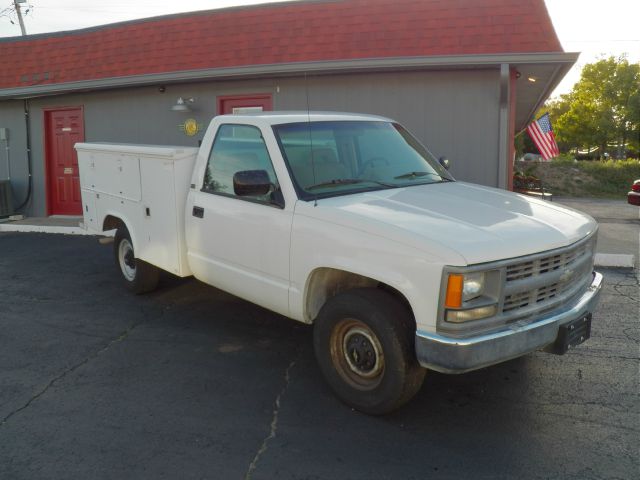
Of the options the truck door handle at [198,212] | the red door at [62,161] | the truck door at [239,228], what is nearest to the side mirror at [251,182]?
the truck door at [239,228]

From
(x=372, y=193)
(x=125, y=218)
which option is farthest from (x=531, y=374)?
(x=125, y=218)

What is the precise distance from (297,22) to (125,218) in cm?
546

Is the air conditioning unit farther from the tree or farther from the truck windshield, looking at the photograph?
the tree

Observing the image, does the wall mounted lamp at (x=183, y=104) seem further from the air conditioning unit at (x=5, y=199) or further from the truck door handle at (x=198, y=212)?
the truck door handle at (x=198, y=212)

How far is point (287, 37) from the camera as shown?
10148mm

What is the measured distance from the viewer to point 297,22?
10.2m

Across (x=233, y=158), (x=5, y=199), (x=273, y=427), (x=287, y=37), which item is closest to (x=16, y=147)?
(x=5, y=199)

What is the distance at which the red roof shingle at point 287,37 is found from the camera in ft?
29.2

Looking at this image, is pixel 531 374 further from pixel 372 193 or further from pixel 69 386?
pixel 69 386

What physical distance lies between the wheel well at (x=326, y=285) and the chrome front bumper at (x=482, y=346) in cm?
79

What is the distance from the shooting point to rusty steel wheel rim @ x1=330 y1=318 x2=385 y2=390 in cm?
384

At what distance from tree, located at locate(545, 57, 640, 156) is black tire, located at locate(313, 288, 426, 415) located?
132 feet

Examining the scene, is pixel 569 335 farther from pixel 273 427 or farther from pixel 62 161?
pixel 62 161

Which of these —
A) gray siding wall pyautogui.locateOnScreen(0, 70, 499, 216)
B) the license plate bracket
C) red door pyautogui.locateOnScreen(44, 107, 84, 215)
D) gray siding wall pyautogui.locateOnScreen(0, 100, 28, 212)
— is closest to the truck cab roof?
the license plate bracket
